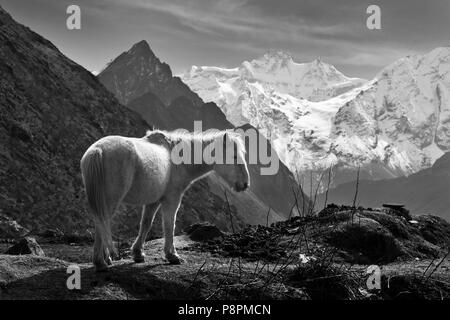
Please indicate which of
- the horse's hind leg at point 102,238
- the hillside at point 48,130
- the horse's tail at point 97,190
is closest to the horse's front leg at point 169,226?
the horse's hind leg at point 102,238

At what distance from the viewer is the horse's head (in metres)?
14.4

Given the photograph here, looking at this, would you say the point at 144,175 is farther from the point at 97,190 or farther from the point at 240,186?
the point at 240,186

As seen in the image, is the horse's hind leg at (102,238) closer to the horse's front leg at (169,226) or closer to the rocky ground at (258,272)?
the rocky ground at (258,272)

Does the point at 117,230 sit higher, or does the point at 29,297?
the point at 29,297

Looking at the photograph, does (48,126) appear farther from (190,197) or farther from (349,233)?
(349,233)

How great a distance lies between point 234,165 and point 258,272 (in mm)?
3472

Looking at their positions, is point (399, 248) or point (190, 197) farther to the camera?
point (190, 197)

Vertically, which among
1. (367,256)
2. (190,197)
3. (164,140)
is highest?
(164,140)

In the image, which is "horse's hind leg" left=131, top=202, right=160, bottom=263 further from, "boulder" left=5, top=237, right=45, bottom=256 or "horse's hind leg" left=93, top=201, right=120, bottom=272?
"boulder" left=5, top=237, right=45, bottom=256

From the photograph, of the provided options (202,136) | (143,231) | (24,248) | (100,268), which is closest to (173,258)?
(143,231)

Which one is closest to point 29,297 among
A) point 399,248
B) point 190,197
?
point 399,248

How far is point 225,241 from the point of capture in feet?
58.3

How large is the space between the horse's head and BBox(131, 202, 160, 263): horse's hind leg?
2.14 meters
